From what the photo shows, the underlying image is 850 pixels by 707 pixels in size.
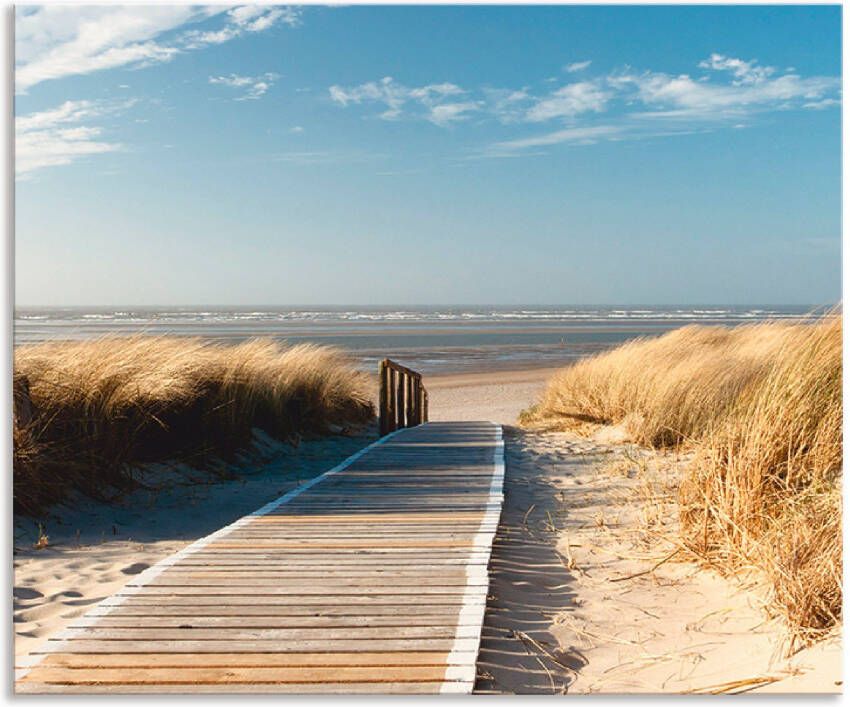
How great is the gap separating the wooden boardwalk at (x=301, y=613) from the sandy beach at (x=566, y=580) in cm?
20

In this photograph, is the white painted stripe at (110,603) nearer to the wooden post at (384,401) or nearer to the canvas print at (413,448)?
the canvas print at (413,448)

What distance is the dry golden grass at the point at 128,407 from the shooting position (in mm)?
5617

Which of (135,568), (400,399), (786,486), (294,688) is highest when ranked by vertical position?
(786,486)

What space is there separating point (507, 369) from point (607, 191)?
1792cm

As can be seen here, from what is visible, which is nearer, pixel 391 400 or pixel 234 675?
pixel 234 675

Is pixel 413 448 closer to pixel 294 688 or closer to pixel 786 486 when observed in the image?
pixel 786 486

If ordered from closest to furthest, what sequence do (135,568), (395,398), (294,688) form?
(294,688)
(135,568)
(395,398)

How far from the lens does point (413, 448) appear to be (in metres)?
8.16

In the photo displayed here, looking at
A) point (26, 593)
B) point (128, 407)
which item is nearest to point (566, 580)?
point (26, 593)

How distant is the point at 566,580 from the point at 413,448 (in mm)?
4204

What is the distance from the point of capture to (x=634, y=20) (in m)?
3.97

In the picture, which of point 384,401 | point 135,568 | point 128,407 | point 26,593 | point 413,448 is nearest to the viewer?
point 26,593

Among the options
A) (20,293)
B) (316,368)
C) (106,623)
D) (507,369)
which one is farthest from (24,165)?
(507,369)

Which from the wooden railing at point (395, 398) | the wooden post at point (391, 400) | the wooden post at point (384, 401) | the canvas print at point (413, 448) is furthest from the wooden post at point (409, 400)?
the canvas print at point (413, 448)
